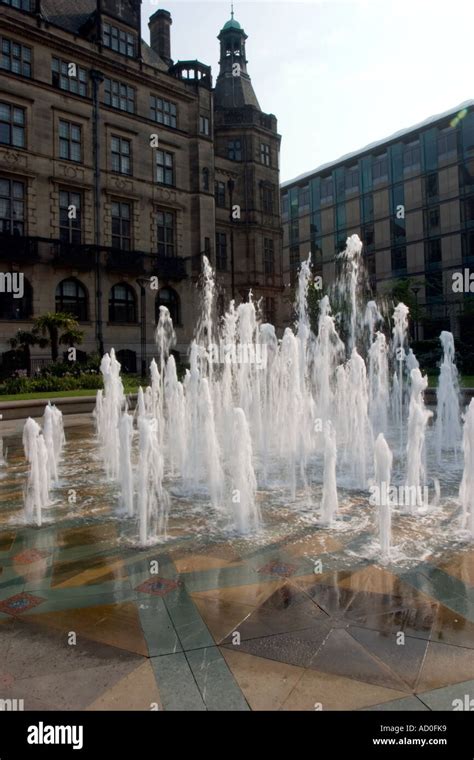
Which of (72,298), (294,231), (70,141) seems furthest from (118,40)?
(294,231)

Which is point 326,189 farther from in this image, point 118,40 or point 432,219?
point 118,40

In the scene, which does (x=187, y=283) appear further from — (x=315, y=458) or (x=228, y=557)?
(x=228, y=557)

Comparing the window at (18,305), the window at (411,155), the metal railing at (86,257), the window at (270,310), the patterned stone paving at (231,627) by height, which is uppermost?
the window at (411,155)

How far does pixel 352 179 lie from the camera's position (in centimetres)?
5584

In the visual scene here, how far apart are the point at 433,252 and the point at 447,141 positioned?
980 centimetres

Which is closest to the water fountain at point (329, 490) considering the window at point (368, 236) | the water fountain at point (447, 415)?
the water fountain at point (447, 415)

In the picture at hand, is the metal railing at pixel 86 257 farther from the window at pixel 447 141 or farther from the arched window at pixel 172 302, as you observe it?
the window at pixel 447 141

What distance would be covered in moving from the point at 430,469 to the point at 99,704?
768cm

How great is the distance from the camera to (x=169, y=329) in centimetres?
3188

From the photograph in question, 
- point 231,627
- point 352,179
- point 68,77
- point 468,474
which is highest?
point 352,179

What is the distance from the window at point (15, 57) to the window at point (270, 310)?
21.3 m

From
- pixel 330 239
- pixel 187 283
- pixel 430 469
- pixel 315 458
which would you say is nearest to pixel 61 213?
pixel 187 283

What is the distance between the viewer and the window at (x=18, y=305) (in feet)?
85.3

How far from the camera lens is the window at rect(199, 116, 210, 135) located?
34281 mm
